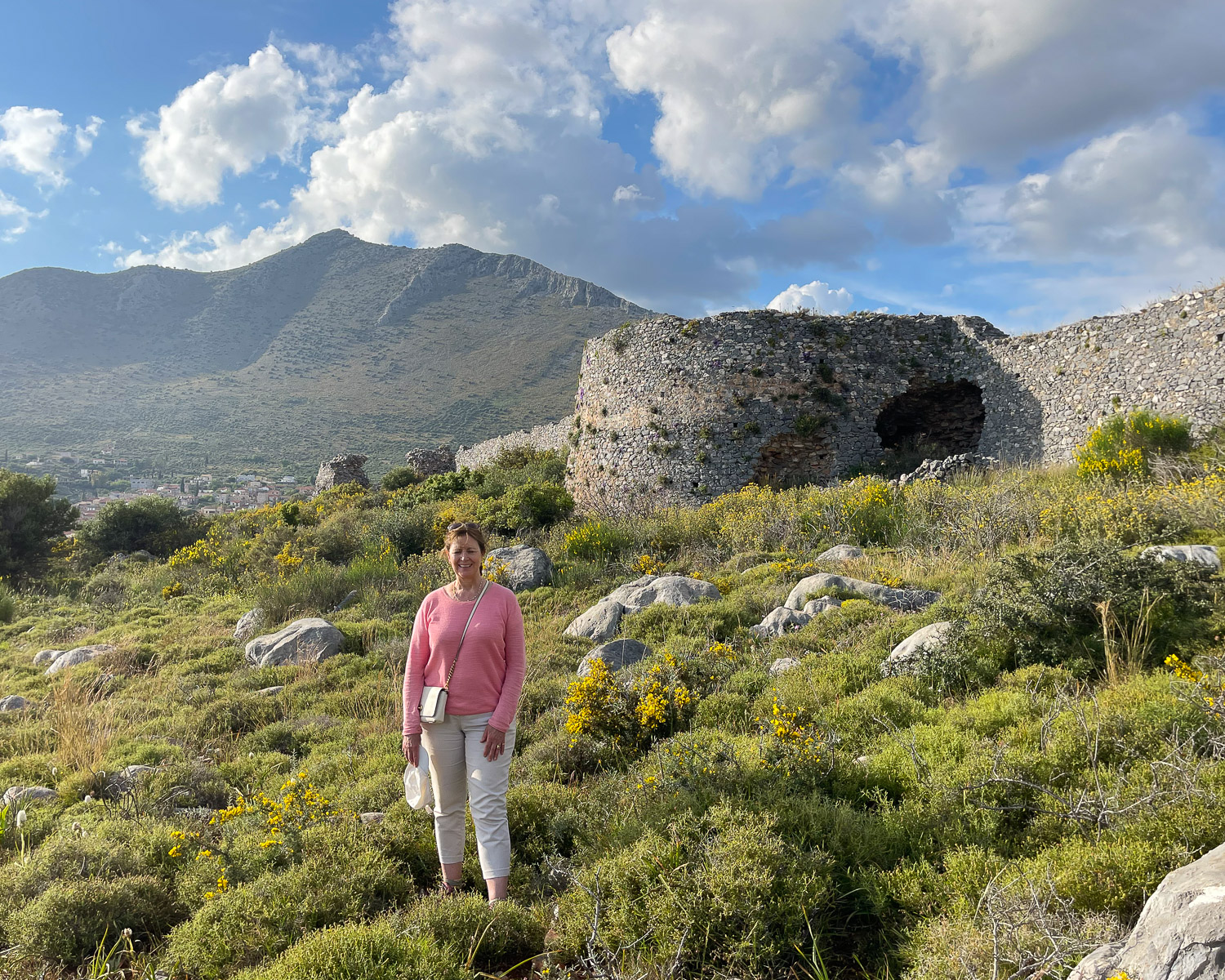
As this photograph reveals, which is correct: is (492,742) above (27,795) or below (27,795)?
above

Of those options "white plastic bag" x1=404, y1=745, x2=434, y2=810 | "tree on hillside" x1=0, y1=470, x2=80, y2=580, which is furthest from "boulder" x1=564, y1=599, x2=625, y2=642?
"tree on hillside" x1=0, y1=470, x2=80, y2=580

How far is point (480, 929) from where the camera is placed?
2852 millimetres

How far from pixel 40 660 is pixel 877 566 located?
10.7 meters

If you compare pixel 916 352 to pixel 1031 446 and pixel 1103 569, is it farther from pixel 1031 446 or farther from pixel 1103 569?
pixel 1103 569

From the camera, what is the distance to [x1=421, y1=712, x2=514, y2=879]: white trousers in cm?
325

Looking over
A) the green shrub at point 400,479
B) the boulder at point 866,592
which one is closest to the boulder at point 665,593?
the boulder at point 866,592

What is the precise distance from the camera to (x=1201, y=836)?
8.09 feet

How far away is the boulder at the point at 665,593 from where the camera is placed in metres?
7.46

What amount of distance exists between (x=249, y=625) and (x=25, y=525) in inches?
450

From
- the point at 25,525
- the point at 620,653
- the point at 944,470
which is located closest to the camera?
the point at 620,653

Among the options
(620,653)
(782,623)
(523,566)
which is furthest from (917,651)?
(523,566)

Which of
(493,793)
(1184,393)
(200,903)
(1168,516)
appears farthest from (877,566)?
(1184,393)

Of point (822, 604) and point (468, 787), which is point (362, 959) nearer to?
point (468, 787)

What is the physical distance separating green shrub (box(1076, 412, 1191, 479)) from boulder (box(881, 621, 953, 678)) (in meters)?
6.24
